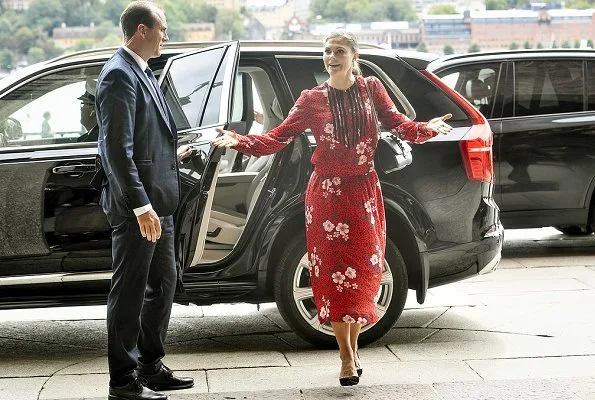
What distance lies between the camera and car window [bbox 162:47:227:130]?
18.9 feet

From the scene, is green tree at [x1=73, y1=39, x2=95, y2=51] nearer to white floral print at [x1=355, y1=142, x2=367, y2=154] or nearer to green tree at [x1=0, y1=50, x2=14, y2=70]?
green tree at [x1=0, y1=50, x2=14, y2=70]

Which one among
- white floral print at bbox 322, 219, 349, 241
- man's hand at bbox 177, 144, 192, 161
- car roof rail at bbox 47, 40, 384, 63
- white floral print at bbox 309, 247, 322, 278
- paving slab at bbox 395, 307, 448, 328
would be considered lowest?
paving slab at bbox 395, 307, 448, 328

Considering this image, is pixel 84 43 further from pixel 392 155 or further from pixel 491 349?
pixel 491 349

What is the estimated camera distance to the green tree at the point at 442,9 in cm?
1434

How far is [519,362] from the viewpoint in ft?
19.3

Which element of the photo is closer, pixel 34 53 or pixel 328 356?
pixel 328 356

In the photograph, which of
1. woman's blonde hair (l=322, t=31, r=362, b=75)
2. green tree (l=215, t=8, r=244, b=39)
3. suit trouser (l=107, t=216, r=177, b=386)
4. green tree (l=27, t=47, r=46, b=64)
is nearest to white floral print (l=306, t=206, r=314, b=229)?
suit trouser (l=107, t=216, r=177, b=386)

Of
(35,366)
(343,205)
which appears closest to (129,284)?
(343,205)

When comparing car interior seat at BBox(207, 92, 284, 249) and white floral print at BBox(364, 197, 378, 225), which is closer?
white floral print at BBox(364, 197, 378, 225)

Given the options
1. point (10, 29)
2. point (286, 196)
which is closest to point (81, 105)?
point (286, 196)

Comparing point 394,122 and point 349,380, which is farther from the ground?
point 394,122

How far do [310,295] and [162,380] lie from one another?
3.56 ft

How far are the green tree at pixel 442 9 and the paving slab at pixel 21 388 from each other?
9.63m

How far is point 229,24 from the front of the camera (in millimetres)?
12039
